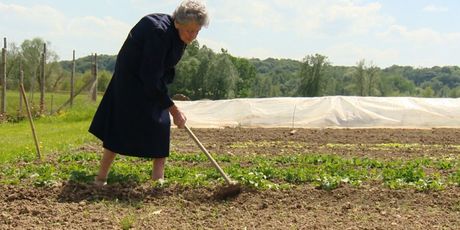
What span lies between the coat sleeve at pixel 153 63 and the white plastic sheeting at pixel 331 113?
1283 cm

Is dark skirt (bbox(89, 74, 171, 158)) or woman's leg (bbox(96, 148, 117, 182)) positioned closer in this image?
dark skirt (bbox(89, 74, 171, 158))

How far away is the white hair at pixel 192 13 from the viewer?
194 inches

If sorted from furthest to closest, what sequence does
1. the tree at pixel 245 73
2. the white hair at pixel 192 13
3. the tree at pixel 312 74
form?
the tree at pixel 245 73
the tree at pixel 312 74
the white hair at pixel 192 13

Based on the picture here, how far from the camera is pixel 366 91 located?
59.8 m

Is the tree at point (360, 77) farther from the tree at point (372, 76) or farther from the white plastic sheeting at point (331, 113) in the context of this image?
the white plastic sheeting at point (331, 113)

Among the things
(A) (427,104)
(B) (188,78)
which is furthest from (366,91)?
(A) (427,104)

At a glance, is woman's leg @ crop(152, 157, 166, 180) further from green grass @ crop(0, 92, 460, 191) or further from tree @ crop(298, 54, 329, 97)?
tree @ crop(298, 54, 329, 97)

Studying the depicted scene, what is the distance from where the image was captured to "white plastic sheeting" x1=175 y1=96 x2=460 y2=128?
703 inches

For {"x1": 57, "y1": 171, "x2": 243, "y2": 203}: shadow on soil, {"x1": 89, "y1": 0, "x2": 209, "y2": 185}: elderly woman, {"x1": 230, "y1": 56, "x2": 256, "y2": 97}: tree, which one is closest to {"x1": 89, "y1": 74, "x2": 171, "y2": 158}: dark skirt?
{"x1": 89, "y1": 0, "x2": 209, "y2": 185}: elderly woman

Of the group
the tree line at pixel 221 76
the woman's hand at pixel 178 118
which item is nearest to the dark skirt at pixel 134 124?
the woman's hand at pixel 178 118

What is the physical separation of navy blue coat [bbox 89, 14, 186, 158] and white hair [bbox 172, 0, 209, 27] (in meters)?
0.19

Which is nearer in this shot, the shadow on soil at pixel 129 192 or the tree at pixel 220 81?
the shadow on soil at pixel 129 192

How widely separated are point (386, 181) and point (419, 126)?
12523 mm

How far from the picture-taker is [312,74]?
61344 millimetres
